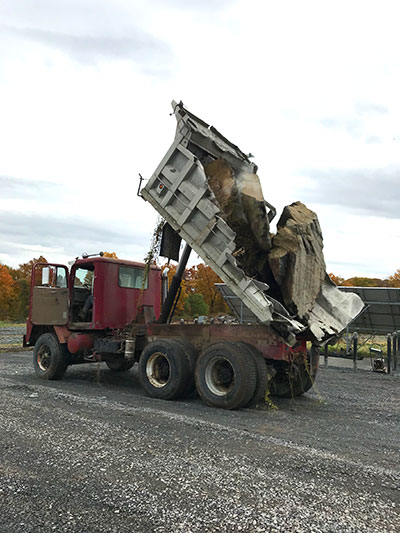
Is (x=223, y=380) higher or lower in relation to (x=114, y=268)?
lower

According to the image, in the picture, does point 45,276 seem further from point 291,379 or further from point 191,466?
point 191,466

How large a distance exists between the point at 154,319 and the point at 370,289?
7716mm

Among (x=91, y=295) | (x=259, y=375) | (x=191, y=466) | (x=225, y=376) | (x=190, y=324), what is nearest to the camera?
(x=191, y=466)

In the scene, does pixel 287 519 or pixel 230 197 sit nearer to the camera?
pixel 287 519

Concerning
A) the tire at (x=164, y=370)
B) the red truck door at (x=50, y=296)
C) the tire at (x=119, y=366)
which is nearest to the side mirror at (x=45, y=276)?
the red truck door at (x=50, y=296)

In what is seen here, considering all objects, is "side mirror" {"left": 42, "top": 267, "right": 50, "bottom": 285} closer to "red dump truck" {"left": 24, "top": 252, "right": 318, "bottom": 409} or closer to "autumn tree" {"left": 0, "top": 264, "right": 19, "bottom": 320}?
"red dump truck" {"left": 24, "top": 252, "right": 318, "bottom": 409}

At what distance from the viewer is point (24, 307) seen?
57.2 m

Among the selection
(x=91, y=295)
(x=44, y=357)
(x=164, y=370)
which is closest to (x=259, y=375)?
(x=164, y=370)

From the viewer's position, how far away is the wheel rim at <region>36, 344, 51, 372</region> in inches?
440

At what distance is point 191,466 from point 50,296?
713cm

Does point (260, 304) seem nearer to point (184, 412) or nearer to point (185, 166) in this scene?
point (184, 412)

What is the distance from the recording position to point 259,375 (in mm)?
8023

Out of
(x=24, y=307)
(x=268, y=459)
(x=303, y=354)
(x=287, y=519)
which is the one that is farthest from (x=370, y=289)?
(x=24, y=307)

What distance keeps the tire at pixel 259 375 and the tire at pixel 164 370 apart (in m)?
1.24
